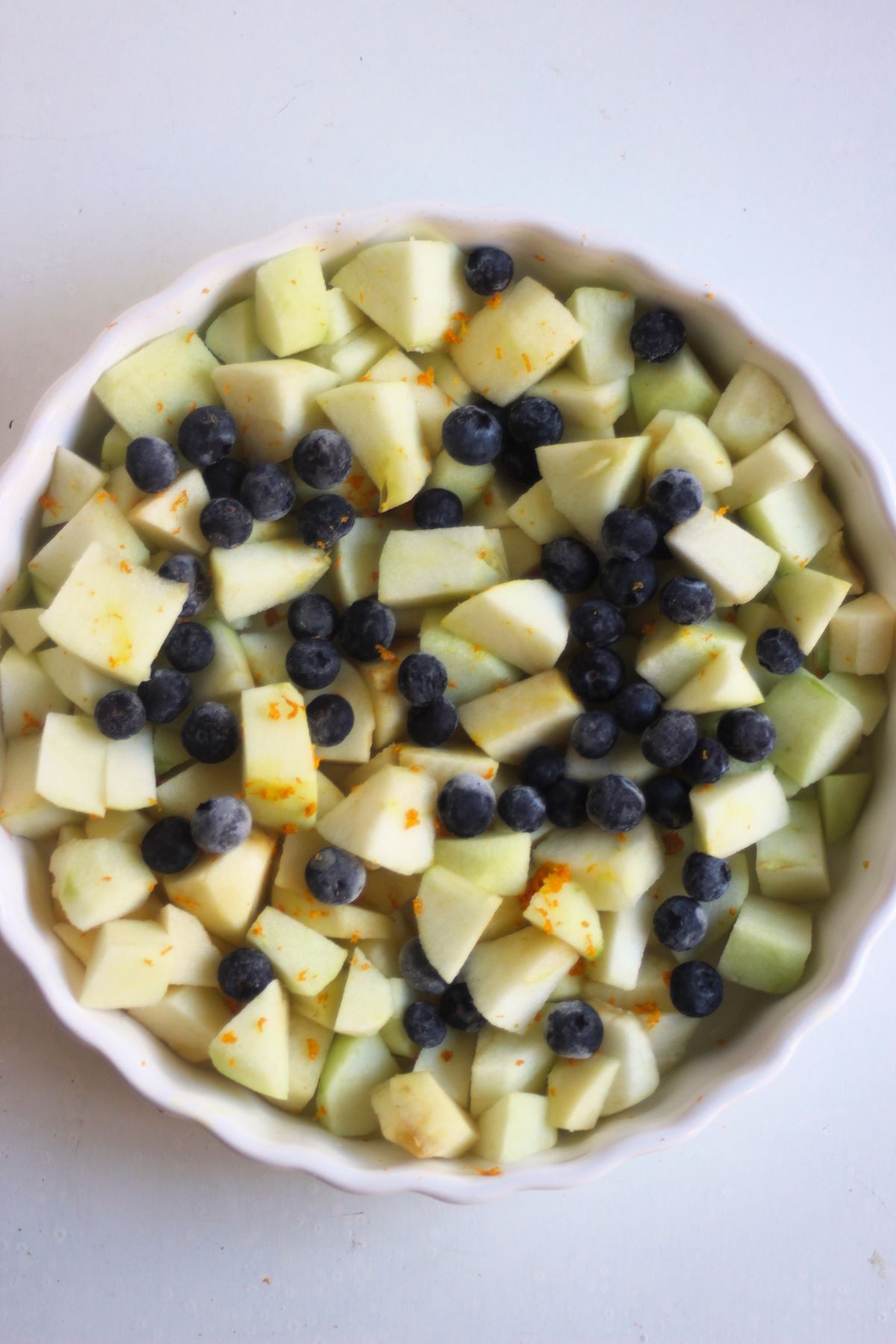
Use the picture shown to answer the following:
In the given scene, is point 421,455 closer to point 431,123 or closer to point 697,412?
point 697,412

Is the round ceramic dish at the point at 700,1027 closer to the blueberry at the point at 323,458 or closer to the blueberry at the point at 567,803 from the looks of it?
the blueberry at the point at 323,458

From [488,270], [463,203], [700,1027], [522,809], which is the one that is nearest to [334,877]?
[522,809]

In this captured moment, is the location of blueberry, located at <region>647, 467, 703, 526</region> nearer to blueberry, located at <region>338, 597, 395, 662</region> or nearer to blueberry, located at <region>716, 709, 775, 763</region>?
blueberry, located at <region>716, 709, 775, 763</region>

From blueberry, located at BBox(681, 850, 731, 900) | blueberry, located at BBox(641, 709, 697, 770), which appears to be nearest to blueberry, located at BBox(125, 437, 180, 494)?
blueberry, located at BBox(641, 709, 697, 770)

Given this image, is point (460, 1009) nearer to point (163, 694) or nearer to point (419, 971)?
point (419, 971)

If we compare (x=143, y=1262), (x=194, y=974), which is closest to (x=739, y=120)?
(x=194, y=974)

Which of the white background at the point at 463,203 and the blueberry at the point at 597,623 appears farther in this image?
the white background at the point at 463,203

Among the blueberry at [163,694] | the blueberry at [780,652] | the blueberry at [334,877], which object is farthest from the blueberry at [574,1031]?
the blueberry at [163,694]

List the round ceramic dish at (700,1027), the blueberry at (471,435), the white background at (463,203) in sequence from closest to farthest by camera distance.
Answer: the round ceramic dish at (700,1027) < the blueberry at (471,435) < the white background at (463,203)
